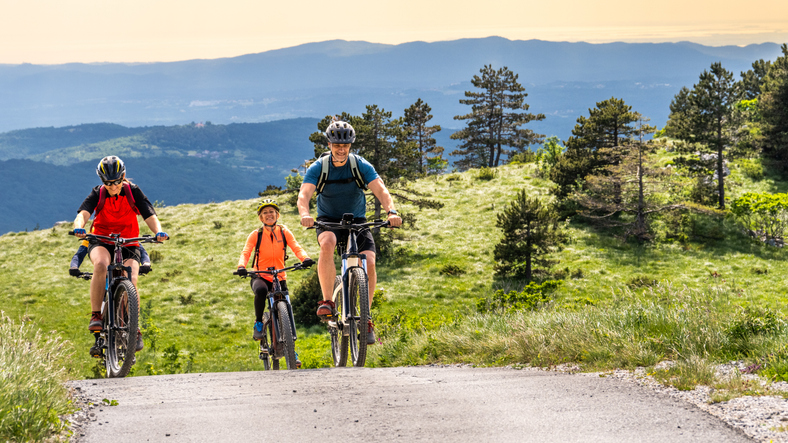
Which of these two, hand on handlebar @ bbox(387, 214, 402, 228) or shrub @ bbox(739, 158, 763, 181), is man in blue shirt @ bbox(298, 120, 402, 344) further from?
shrub @ bbox(739, 158, 763, 181)

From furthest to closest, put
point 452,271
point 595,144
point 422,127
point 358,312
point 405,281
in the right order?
1. point 422,127
2. point 595,144
3. point 452,271
4. point 405,281
5. point 358,312

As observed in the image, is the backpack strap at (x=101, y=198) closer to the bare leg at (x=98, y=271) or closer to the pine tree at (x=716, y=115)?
the bare leg at (x=98, y=271)

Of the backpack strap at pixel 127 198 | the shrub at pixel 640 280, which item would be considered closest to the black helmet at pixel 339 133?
the backpack strap at pixel 127 198

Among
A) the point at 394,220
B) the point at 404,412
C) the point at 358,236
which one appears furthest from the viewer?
the point at 358,236

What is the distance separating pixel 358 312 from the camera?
6992 mm

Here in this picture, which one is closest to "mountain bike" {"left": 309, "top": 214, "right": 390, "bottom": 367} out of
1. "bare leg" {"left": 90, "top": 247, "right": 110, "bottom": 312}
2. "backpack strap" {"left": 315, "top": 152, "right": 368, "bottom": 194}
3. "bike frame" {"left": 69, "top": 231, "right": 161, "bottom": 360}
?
"backpack strap" {"left": 315, "top": 152, "right": 368, "bottom": 194}

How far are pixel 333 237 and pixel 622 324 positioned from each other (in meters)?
3.69

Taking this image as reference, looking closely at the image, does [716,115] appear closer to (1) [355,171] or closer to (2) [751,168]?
(2) [751,168]

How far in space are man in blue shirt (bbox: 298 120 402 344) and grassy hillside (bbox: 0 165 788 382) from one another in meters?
1.96

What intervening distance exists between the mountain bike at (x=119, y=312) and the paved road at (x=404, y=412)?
1.38m

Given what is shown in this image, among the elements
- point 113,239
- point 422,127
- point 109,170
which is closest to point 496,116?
point 422,127

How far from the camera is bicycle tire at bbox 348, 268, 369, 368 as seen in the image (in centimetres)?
684

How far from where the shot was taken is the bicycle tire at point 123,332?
23.1ft

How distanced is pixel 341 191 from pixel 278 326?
294 centimetres
